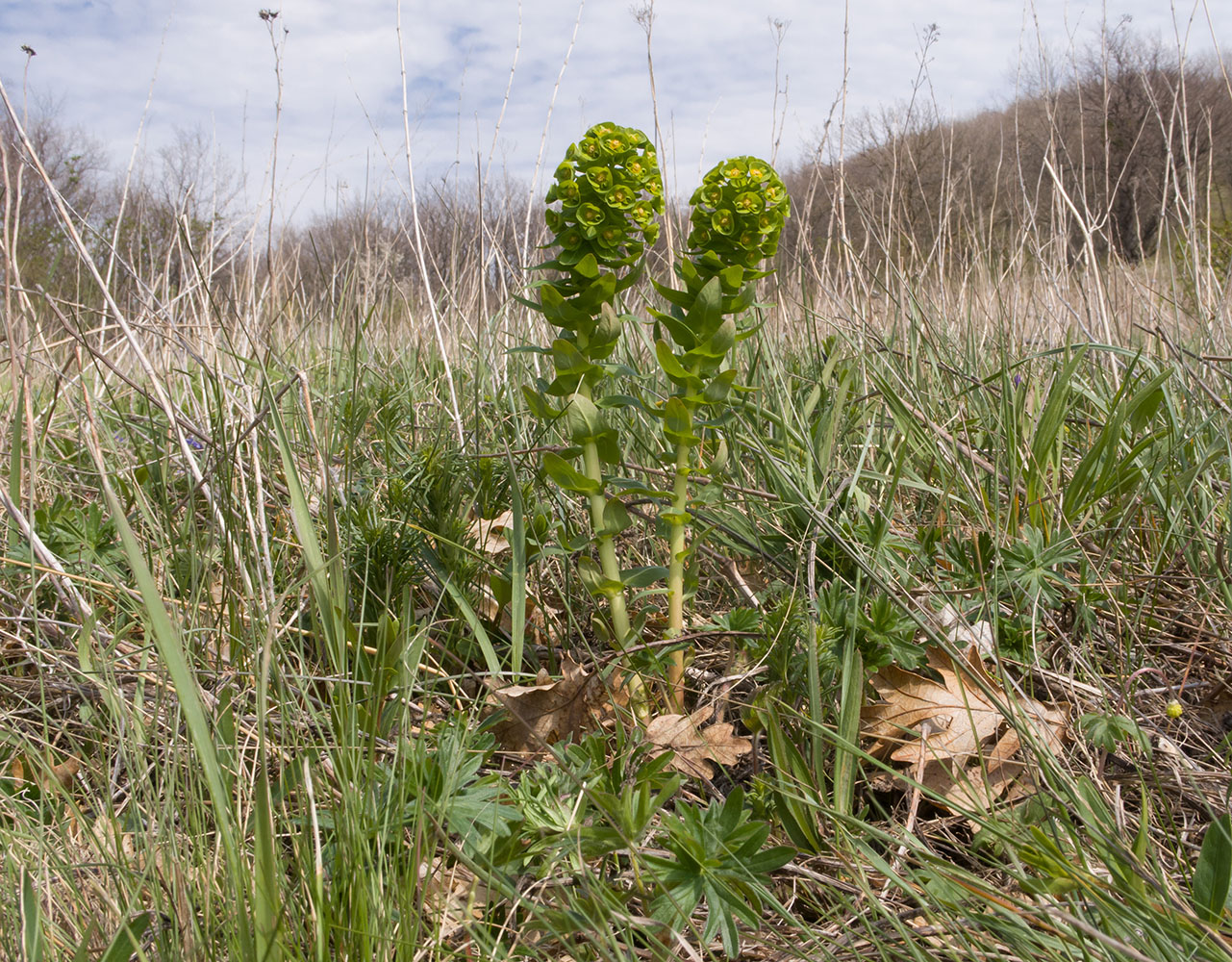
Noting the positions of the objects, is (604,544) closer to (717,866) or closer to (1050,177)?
(717,866)

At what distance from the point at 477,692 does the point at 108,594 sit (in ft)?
2.39

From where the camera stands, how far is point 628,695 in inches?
54.0

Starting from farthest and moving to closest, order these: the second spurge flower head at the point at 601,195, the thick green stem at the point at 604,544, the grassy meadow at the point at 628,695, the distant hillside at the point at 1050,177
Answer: the distant hillside at the point at 1050,177
the thick green stem at the point at 604,544
the second spurge flower head at the point at 601,195
the grassy meadow at the point at 628,695

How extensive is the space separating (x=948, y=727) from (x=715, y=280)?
30.9 inches

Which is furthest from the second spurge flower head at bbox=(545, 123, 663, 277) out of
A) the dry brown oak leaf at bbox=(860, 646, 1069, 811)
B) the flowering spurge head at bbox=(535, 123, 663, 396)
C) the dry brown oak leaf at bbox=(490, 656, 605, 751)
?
the dry brown oak leaf at bbox=(860, 646, 1069, 811)

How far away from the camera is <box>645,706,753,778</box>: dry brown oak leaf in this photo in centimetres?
124

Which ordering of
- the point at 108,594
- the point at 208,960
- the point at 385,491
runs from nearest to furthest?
1. the point at 208,960
2. the point at 108,594
3. the point at 385,491

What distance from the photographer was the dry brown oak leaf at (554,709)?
135 cm

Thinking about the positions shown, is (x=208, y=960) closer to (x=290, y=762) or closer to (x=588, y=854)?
(x=290, y=762)

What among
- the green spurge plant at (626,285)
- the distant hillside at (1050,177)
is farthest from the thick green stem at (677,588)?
the distant hillside at (1050,177)

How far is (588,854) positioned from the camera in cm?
102

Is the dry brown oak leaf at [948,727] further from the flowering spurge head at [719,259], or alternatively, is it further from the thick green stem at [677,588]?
the flowering spurge head at [719,259]

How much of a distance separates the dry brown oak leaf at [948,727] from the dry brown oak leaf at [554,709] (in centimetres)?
45

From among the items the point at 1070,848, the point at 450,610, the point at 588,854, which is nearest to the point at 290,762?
the point at 588,854
